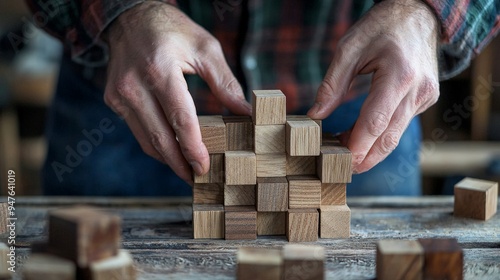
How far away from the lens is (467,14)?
1493 millimetres

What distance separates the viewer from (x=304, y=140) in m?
1.24

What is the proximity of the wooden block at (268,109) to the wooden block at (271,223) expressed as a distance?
0.58 feet

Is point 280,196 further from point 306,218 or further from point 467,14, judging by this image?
point 467,14

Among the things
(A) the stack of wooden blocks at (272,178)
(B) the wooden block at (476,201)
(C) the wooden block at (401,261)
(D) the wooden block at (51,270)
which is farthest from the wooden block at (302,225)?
(D) the wooden block at (51,270)

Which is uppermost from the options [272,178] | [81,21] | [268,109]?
[81,21]

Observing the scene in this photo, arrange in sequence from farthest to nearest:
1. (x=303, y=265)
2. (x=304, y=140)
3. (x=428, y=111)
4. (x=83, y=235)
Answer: (x=428, y=111)
(x=304, y=140)
(x=303, y=265)
(x=83, y=235)

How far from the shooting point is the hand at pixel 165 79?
1267 mm

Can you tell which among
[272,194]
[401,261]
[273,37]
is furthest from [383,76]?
[273,37]

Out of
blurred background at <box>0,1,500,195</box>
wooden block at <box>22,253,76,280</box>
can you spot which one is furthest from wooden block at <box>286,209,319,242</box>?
blurred background at <box>0,1,500,195</box>

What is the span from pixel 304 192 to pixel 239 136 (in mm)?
161

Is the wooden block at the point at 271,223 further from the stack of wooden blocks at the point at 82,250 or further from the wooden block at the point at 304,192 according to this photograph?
the stack of wooden blocks at the point at 82,250

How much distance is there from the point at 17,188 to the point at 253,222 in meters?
2.67

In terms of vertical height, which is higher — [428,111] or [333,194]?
[428,111]

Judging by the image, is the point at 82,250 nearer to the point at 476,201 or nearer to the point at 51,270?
the point at 51,270
